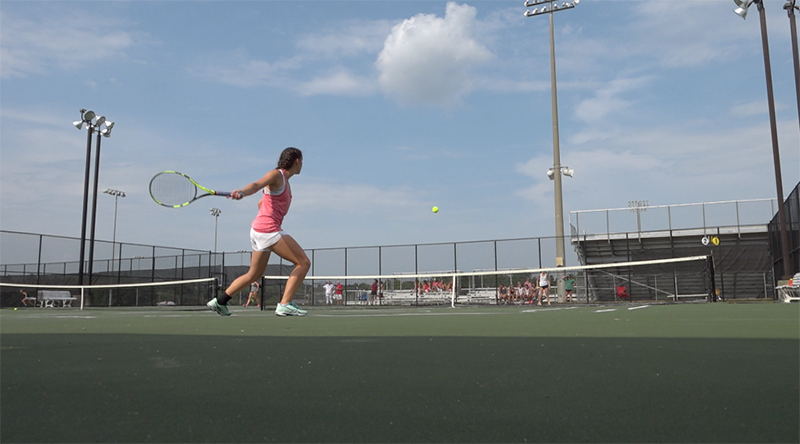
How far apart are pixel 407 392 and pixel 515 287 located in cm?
2555

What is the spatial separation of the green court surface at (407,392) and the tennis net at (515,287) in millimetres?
21947

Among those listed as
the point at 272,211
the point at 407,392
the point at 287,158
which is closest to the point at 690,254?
the point at 287,158

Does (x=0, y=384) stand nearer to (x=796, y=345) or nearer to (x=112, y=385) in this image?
(x=112, y=385)

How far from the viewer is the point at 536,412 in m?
1.82

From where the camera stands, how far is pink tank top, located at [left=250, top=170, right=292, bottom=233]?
22.6 feet

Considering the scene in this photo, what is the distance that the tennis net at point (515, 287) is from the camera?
26.3 metres

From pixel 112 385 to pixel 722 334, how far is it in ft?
12.2

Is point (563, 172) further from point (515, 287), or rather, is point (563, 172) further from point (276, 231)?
point (276, 231)

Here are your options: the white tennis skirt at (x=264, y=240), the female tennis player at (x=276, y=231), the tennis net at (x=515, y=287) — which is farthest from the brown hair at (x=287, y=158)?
the tennis net at (x=515, y=287)

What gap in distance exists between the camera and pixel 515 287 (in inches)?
1064

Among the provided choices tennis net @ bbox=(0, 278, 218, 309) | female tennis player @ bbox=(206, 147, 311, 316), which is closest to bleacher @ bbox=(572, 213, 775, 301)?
tennis net @ bbox=(0, 278, 218, 309)

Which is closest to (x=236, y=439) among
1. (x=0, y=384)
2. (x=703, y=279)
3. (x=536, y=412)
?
(x=536, y=412)

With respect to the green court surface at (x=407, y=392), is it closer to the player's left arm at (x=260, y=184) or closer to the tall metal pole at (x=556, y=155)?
the player's left arm at (x=260, y=184)

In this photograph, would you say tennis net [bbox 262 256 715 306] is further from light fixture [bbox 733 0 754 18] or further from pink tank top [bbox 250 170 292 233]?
pink tank top [bbox 250 170 292 233]
